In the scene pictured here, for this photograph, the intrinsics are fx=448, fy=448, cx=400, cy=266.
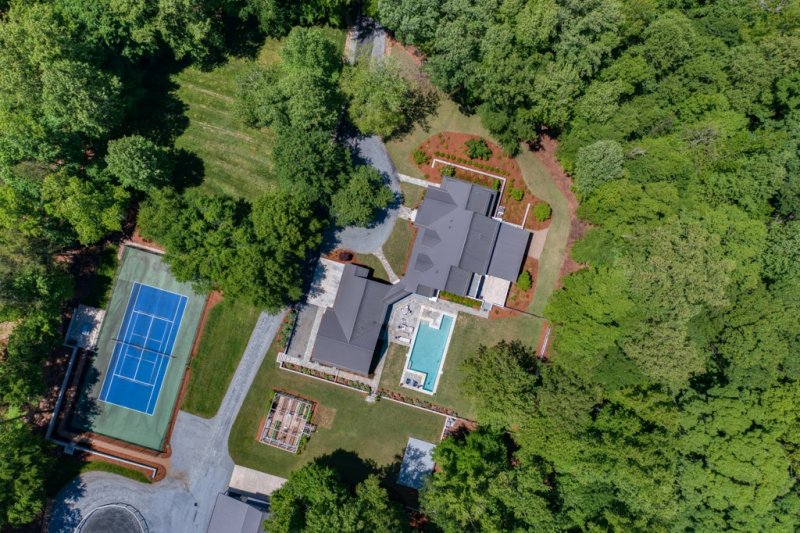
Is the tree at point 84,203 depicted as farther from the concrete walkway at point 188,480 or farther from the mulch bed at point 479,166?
the mulch bed at point 479,166

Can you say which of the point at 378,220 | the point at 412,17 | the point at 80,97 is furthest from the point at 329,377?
the point at 412,17

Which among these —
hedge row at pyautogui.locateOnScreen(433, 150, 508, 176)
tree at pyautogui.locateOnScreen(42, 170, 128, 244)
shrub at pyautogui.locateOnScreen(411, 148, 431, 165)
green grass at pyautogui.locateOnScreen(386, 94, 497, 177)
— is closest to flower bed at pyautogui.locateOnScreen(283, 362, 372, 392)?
tree at pyautogui.locateOnScreen(42, 170, 128, 244)

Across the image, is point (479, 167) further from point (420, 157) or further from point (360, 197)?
point (360, 197)

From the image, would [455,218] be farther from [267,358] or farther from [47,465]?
[47,465]

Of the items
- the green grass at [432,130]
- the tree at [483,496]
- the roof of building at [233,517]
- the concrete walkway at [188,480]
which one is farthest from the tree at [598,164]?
the roof of building at [233,517]

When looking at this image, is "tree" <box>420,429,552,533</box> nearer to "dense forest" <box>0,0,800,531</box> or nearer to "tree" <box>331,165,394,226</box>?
"dense forest" <box>0,0,800,531</box>

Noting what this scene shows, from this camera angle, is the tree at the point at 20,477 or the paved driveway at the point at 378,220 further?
the paved driveway at the point at 378,220

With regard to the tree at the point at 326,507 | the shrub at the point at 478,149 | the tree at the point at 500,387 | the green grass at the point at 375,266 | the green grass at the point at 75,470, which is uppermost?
the shrub at the point at 478,149

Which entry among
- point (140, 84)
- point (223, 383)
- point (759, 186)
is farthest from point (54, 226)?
point (759, 186)
